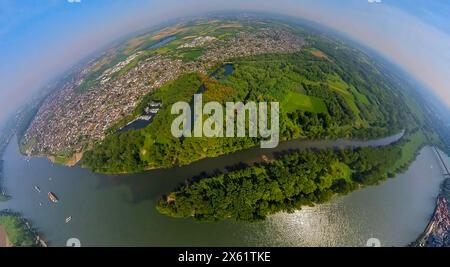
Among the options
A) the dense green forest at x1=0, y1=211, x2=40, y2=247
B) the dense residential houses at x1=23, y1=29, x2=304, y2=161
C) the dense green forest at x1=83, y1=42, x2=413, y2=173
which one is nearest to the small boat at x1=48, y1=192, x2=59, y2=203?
the dense green forest at x1=0, y1=211, x2=40, y2=247

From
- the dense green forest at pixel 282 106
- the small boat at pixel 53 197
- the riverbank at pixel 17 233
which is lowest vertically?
the riverbank at pixel 17 233

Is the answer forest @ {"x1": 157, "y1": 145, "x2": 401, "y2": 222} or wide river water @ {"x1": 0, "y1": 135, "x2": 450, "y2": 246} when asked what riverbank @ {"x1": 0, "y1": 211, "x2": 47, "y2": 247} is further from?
forest @ {"x1": 157, "y1": 145, "x2": 401, "y2": 222}

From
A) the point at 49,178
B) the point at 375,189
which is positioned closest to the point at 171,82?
the point at 49,178

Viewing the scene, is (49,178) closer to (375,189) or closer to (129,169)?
(129,169)

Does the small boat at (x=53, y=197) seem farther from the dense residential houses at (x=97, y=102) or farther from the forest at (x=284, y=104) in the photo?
the dense residential houses at (x=97, y=102)

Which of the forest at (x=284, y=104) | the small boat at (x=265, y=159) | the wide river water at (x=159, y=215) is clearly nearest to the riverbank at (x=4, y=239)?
the wide river water at (x=159, y=215)
